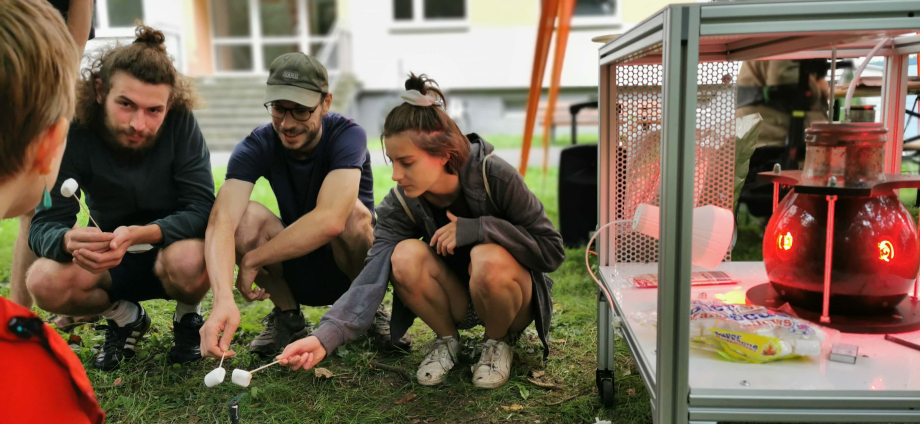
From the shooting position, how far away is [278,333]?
254 cm

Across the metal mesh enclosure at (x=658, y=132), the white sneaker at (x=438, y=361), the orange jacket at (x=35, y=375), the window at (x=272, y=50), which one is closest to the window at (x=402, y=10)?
the window at (x=272, y=50)

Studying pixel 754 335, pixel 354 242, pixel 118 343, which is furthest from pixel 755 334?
pixel 118 343

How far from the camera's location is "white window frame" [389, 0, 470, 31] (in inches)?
513

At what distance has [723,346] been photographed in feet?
4.56

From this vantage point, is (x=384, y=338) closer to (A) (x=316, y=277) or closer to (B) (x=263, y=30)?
(A) (x=316, y=277)

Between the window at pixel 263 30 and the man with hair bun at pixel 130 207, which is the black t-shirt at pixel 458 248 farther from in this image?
the window at pixel 263 30

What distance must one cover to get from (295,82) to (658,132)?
4.06 feet

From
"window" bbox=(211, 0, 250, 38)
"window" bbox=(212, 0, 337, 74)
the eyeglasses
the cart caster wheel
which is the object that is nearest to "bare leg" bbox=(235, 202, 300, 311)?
the eyeglasses

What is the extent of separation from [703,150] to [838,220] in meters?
0.48

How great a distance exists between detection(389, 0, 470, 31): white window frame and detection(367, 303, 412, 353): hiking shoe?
1101 cm

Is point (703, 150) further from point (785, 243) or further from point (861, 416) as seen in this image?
point (861, 416)

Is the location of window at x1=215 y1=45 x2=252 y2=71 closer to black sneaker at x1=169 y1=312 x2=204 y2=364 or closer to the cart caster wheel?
black sneaker at x1=169 y1=312 x2=204 y2=364

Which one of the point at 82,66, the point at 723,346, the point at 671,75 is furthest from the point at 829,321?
the point at 82,66

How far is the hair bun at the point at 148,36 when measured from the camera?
7.39ft
